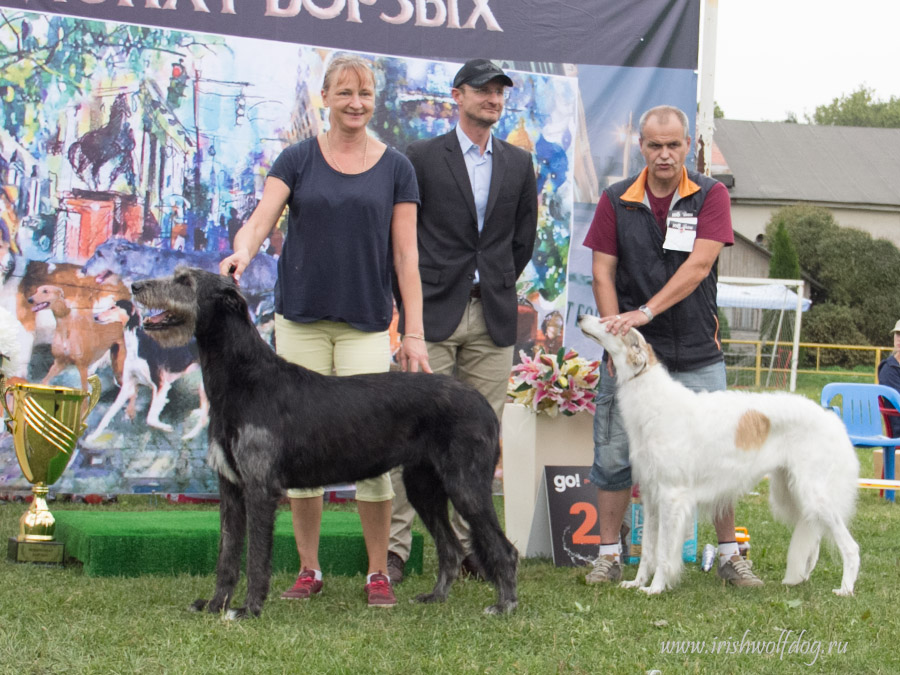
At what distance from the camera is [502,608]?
156 inches

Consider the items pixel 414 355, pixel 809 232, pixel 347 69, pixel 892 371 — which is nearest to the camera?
pixel 347 69

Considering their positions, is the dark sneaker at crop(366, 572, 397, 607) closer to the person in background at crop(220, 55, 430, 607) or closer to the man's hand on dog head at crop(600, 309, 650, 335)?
the person in background at crop(220, 55, 430, 607)

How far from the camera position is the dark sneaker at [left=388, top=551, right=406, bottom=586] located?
186 inches

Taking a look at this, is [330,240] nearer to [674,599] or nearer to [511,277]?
[511,277]

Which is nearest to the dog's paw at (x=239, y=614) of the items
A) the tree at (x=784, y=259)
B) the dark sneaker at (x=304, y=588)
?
the dark sneaker at (x=304, y=588)

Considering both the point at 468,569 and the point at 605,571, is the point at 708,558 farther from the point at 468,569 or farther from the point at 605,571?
the point at 468,569

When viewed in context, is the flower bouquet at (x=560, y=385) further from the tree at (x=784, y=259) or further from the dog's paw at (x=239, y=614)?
the tree at (x=784, y=259)

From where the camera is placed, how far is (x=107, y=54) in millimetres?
6484

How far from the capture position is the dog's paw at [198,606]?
3.85m

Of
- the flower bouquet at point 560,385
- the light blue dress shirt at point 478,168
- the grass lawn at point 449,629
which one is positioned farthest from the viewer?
the flower bouquet at point 560,385

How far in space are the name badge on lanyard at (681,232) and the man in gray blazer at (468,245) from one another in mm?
773

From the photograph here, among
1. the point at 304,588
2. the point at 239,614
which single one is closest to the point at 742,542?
the point at 304,588

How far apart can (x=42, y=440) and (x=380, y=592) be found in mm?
2085

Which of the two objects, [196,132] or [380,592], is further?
[196,132]
